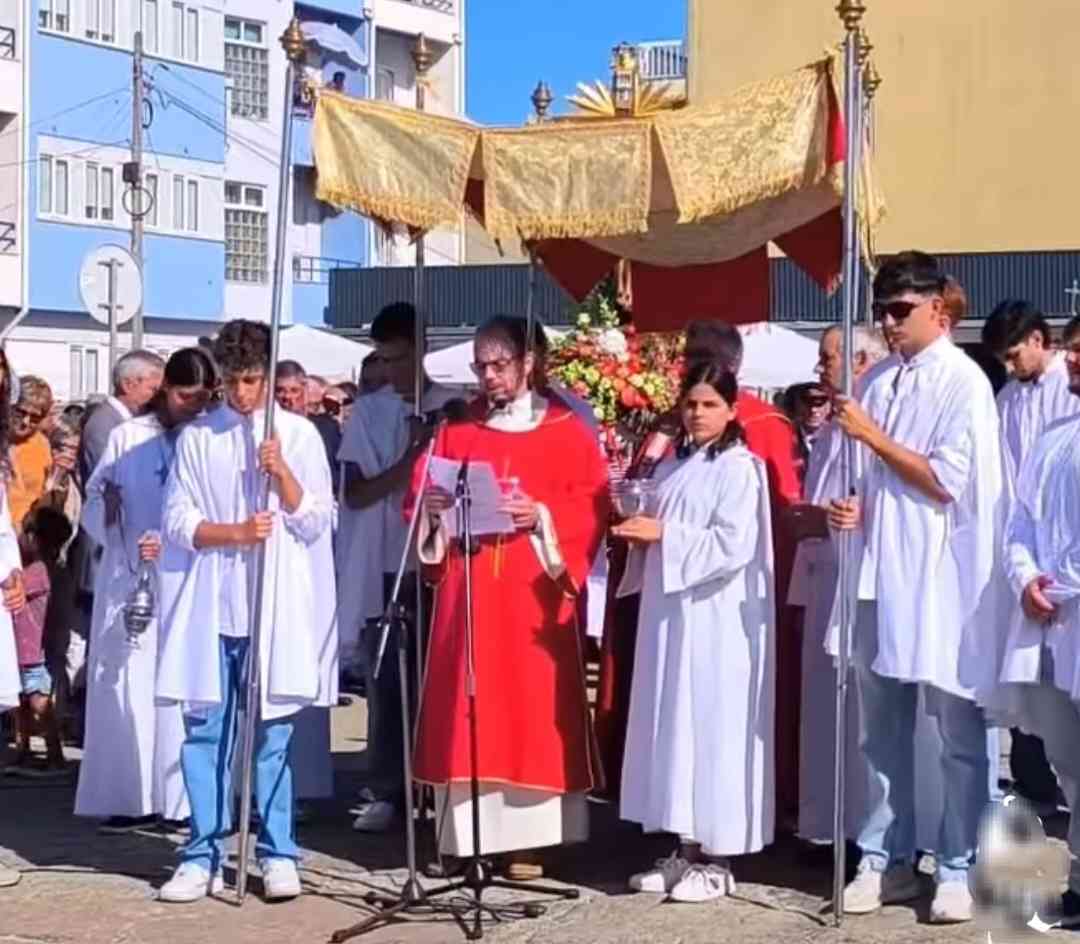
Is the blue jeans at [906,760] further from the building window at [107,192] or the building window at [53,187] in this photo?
the building window at [107,192]

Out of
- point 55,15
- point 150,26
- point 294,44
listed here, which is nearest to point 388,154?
point 294,44

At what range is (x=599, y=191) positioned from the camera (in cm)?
792

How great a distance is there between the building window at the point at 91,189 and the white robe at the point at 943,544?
1534 inches

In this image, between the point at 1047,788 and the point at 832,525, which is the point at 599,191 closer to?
the point at 832,525

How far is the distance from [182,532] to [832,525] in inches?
92.1

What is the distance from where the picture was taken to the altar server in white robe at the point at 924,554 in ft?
24.3

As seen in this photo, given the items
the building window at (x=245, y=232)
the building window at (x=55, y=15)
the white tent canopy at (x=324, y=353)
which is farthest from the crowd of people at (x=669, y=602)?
the building window at (x=245, y=232)

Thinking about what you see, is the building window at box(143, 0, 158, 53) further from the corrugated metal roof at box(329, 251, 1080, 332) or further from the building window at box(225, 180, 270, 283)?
the corrugated metal roof at box(329, 251, 1080, 332)

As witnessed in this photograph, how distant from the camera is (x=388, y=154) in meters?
8.09

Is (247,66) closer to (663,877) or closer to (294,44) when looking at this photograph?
(294,44)

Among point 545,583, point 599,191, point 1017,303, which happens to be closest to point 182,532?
point 545,583

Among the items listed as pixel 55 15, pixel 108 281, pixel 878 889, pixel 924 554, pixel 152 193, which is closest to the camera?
pixel 924 554

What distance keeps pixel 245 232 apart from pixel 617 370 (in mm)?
37540

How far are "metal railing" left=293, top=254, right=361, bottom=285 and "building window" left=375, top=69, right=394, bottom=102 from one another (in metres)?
3.97
